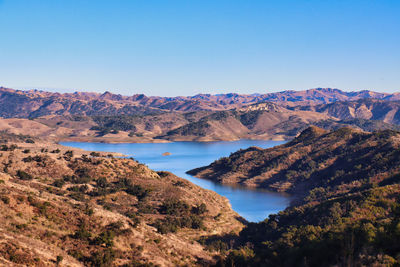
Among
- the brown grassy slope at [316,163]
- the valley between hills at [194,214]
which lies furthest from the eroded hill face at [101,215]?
the brown grassy slope at [316,163]

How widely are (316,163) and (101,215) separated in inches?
4303

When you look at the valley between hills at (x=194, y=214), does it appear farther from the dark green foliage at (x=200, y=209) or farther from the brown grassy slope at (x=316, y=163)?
the brown grassy slope at (x=316, y=163)

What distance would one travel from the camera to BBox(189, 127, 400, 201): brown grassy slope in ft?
390

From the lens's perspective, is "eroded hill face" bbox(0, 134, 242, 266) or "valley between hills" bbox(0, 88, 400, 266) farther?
"eroded hill face" bbox(0, 134, 242, 266)

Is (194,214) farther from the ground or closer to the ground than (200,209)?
closer to the ground

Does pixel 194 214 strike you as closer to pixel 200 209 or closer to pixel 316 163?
pixel 200 209

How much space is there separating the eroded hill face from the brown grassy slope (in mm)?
46061

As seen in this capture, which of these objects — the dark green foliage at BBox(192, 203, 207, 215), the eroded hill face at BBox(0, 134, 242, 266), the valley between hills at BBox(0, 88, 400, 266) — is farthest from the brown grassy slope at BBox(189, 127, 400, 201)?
the dark green foliage at BBox(192, 203, 207, 215)

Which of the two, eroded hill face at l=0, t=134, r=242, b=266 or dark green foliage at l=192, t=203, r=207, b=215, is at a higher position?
eroded hill face at l=0, t=134, r=242, b=266

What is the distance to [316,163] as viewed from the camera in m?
142

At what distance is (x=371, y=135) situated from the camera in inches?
5738

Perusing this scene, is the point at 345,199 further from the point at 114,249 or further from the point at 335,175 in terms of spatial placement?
the point at 335,175

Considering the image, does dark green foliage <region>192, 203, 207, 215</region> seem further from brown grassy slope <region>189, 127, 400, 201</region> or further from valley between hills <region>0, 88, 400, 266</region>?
brown grassy slope <region>189, 127, 400, 201</region>

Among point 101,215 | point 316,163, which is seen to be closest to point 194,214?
point 101,215
